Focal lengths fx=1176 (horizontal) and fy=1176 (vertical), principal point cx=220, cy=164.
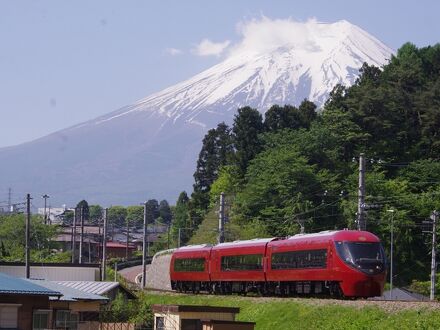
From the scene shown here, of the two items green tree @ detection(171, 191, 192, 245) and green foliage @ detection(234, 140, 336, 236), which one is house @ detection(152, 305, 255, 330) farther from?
green tree @ detection(171, 191, 192, 245)

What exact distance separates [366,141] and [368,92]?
146 inches

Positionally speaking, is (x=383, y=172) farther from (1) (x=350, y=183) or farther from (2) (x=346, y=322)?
(2) (x=346, y=322)

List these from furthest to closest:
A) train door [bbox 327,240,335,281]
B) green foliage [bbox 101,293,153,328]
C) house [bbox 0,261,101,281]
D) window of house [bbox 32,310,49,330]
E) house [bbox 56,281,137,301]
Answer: house [bbox 0,261,101,281] < house [bbox 56,281,137,301] < green foliage [bbox 101,293,153,328] < train door [bbox 327,240,335,281] < window of house [bbox 32,310,49,330]

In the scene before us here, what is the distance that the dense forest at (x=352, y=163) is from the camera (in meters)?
69.5

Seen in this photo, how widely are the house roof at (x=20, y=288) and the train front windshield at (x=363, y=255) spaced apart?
1347 cm

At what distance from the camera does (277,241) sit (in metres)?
46.0

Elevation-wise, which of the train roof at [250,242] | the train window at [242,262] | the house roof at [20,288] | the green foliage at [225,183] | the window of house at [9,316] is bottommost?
the window of house at [9,316]

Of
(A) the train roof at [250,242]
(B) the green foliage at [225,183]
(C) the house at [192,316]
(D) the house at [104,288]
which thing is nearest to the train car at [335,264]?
(A) the train roof at [250,242]

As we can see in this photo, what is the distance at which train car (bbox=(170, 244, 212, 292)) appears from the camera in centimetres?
5378

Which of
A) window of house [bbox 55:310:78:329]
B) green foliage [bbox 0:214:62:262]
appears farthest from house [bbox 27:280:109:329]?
green foliage [bbox 0:214:62:262]

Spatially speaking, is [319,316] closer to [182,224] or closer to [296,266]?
[296,266]

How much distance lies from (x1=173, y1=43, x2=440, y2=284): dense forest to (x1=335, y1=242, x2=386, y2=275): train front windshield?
2491cm

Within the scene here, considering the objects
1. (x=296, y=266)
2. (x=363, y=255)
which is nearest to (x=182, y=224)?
(x=296, y=266)

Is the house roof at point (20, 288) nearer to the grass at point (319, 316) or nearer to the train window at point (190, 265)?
the grass at point (319, 316)
